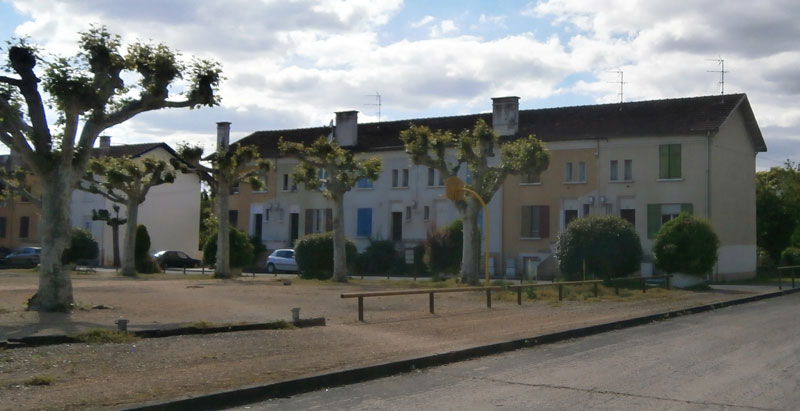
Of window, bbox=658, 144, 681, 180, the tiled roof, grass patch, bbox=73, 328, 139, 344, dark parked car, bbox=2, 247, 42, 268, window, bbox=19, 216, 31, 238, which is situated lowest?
grass patch, bbox=73, 328, 139, 344

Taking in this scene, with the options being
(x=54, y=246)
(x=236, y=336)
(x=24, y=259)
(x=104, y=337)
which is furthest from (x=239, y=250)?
(x=104, y=337)

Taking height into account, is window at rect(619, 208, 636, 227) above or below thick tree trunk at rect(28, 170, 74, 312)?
above

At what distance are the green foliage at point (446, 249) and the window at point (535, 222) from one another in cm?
459

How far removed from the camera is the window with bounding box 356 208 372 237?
52875mm

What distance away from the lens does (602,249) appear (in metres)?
32.1

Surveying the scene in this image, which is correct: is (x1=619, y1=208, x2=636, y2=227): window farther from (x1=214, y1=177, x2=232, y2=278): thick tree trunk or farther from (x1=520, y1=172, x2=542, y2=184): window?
(x1=214, y1=177, x2=232, y2=278): thick tree trunk

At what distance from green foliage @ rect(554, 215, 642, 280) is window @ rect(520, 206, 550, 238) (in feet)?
42.7

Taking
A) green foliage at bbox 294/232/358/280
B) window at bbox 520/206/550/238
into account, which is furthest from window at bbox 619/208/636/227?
green foliage at bbox 294/232/358/280

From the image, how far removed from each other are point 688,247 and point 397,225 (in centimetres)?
2281

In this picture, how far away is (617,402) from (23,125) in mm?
14688

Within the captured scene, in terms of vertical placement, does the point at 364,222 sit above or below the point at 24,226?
above

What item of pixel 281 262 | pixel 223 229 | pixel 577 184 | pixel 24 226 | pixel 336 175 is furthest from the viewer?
Answer: pixel 24 226

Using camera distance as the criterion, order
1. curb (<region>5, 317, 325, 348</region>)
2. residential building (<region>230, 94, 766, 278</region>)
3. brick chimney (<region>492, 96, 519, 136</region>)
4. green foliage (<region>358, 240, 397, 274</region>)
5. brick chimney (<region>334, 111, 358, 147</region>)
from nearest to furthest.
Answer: curb (<region>5, 317, 325, 348</region>) < residential building (<region>230, 94, 766, 278</region>) < brick chimney (<region>492, 96, 519, 136</region>) < green foliage (<region>358, 240, 397, 274</region>) < brick chimney (<region>334, 111, 358, 147</region>)

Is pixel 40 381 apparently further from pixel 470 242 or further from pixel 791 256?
pixel 791 256
